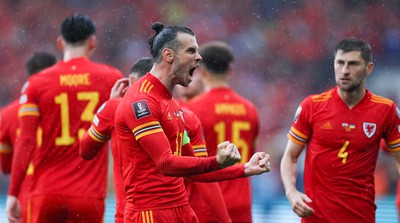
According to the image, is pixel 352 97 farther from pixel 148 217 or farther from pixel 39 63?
pixel 39 63

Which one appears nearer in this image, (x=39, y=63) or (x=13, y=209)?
(x=13, y=209)

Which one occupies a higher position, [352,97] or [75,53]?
[75,53]

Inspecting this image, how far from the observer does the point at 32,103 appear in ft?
23.1

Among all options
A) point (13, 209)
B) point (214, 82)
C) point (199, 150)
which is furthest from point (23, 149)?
point (214, 82)

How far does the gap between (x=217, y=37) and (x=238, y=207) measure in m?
11.0

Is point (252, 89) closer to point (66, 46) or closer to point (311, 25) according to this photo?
point (311, 25)

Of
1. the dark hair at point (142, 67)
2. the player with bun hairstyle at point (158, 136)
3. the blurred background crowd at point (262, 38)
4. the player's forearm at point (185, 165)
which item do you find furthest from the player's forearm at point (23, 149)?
the blurred background crowd at point (262, 38)

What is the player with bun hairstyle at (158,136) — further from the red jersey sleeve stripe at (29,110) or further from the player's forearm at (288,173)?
the red jersey sleeve stripe at (29,110)

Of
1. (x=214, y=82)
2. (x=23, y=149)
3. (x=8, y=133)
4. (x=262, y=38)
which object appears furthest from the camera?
(x=262, y=38)

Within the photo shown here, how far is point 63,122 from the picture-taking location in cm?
711

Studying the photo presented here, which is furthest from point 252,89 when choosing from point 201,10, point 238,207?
point 238,207

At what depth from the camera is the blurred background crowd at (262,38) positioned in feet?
51.4

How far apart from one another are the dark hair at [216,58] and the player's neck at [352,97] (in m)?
1.62

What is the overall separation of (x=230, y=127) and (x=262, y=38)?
10.4 m
